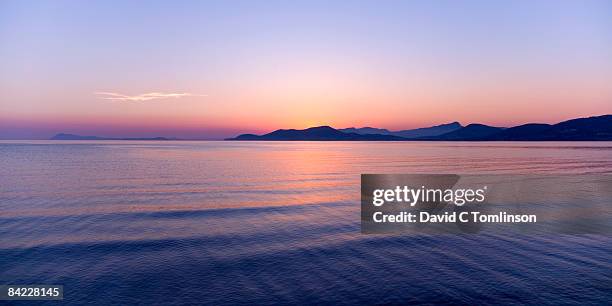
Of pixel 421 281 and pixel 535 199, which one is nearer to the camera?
pixel 421 281

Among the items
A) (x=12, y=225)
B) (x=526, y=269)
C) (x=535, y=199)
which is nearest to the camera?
(x=526, y=269)

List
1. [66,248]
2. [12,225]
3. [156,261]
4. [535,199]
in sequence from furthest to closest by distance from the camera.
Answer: [535,199] → [12,225] → [66,248] → [156,261]

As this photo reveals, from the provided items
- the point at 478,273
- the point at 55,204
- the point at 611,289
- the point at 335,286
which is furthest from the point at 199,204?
the point at 611,289

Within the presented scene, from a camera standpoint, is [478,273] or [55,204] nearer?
[478,273]

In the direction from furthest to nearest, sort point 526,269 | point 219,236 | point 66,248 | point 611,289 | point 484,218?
point 484,218, point 219,236, point 66,248, point 526,269, point 611,289

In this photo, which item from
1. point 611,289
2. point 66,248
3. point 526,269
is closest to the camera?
→ point 611,289

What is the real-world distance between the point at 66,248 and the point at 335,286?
12510mm

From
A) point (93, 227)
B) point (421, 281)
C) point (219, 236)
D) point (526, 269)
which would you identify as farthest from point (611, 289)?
point (93, 227)

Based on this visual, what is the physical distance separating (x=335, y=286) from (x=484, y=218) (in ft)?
47.8

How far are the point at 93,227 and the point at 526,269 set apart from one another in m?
21.3

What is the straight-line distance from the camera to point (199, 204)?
2905 centimetres

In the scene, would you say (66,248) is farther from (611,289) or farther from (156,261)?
(611,289)

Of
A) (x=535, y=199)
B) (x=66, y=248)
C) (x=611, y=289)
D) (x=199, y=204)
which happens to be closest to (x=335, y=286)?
(x=611, y=289)

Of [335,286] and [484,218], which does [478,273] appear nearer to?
[335,286]
